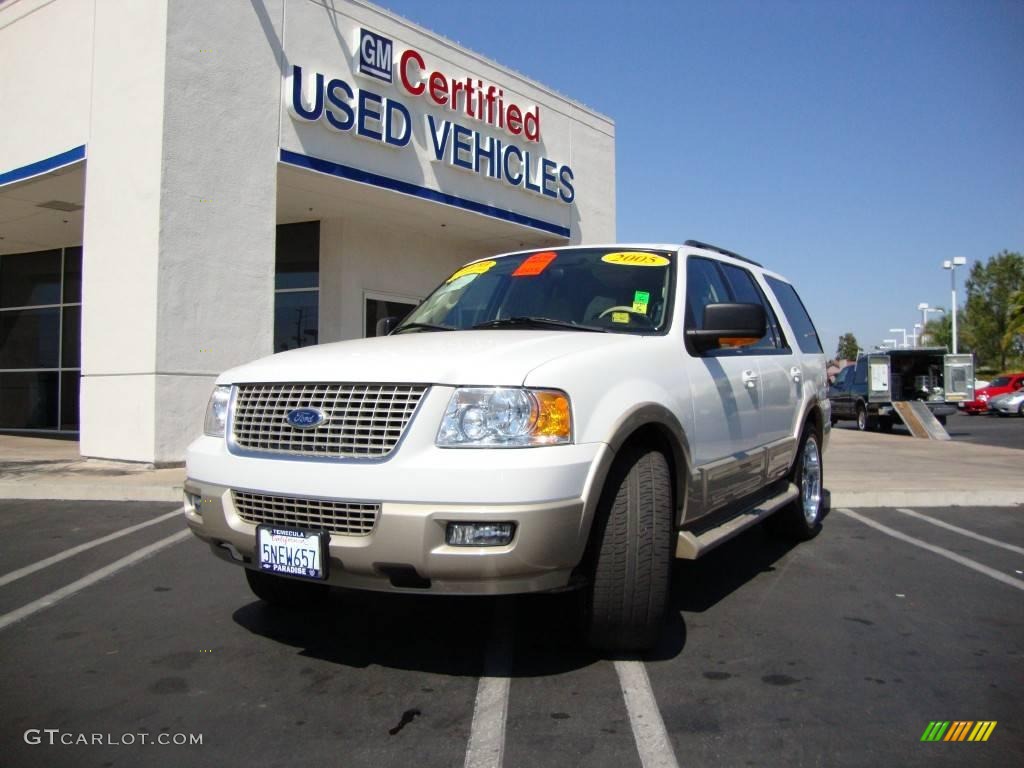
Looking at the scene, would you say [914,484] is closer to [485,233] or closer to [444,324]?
[444,324]

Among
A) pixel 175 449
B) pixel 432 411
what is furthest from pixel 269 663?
pixel 175 449

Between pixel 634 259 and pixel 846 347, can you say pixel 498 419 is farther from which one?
pixel 846 347

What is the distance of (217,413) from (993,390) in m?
33.5

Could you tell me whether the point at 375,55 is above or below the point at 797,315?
above

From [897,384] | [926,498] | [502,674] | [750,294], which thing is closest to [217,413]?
[502,674]

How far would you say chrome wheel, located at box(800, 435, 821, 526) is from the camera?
5805mm

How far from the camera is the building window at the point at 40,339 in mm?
14758

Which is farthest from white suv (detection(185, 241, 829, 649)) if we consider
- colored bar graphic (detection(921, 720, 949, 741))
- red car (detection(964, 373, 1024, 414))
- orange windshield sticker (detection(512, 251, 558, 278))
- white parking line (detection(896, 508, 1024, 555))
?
red car (detection(964, 373, 1024, 414))

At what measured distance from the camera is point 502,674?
324cm

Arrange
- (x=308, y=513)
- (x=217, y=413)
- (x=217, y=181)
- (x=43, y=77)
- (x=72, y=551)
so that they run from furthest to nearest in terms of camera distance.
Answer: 1. (x=43, y=77)
2. (x=217, y=181)
3. (x=72, y=551)
4. (x=217, y=413)
5. (x=308, y=513)

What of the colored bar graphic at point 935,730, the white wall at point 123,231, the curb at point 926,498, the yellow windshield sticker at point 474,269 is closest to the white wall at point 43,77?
the white wall at point 123,231

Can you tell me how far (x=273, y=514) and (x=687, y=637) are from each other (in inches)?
79.1

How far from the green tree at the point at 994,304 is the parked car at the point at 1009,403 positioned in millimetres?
17346

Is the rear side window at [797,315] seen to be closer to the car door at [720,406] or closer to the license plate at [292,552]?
the car door at [720,406]
